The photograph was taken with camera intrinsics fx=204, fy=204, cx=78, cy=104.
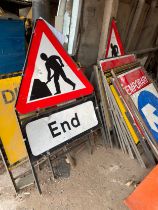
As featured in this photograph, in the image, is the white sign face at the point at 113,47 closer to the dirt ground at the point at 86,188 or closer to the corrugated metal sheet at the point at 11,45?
the corrugated metal sheet at the point at 11,45

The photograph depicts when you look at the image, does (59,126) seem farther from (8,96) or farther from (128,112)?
(128,112)

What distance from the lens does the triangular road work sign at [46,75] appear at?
1569mm

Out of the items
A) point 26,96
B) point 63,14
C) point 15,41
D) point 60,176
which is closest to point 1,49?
point 15,41

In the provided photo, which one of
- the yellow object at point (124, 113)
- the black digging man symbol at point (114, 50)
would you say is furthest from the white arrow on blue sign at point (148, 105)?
the black digging man symbol at point (114, 50)

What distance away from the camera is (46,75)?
5.51 feet

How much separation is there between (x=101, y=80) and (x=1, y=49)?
4.32 feet

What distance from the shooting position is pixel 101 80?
7.89 feet

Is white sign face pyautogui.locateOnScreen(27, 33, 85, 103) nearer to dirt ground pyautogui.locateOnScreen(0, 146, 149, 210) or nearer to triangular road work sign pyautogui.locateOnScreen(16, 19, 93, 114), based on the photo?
triangular road work sign pyautogui.locateOnScreen(16, 19, 93, 114)

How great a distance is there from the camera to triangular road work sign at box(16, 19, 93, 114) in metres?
1.57

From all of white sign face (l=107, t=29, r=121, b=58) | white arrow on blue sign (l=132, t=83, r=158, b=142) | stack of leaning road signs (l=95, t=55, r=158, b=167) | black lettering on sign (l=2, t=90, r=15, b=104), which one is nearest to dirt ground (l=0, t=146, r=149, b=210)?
stack of leaning road signs (l=95, t=55, r=158, b=167)

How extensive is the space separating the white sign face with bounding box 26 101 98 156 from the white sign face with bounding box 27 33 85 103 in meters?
0.22

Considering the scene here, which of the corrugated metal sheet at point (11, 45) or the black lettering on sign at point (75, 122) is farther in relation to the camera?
the corrugated metal sheet at point (11, 45)

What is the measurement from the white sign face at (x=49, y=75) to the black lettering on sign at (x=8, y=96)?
0.33 metres

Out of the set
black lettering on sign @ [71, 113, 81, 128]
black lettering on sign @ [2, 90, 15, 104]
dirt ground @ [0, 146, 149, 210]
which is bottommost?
dirt ground @ [0, 146, 149, 210]
